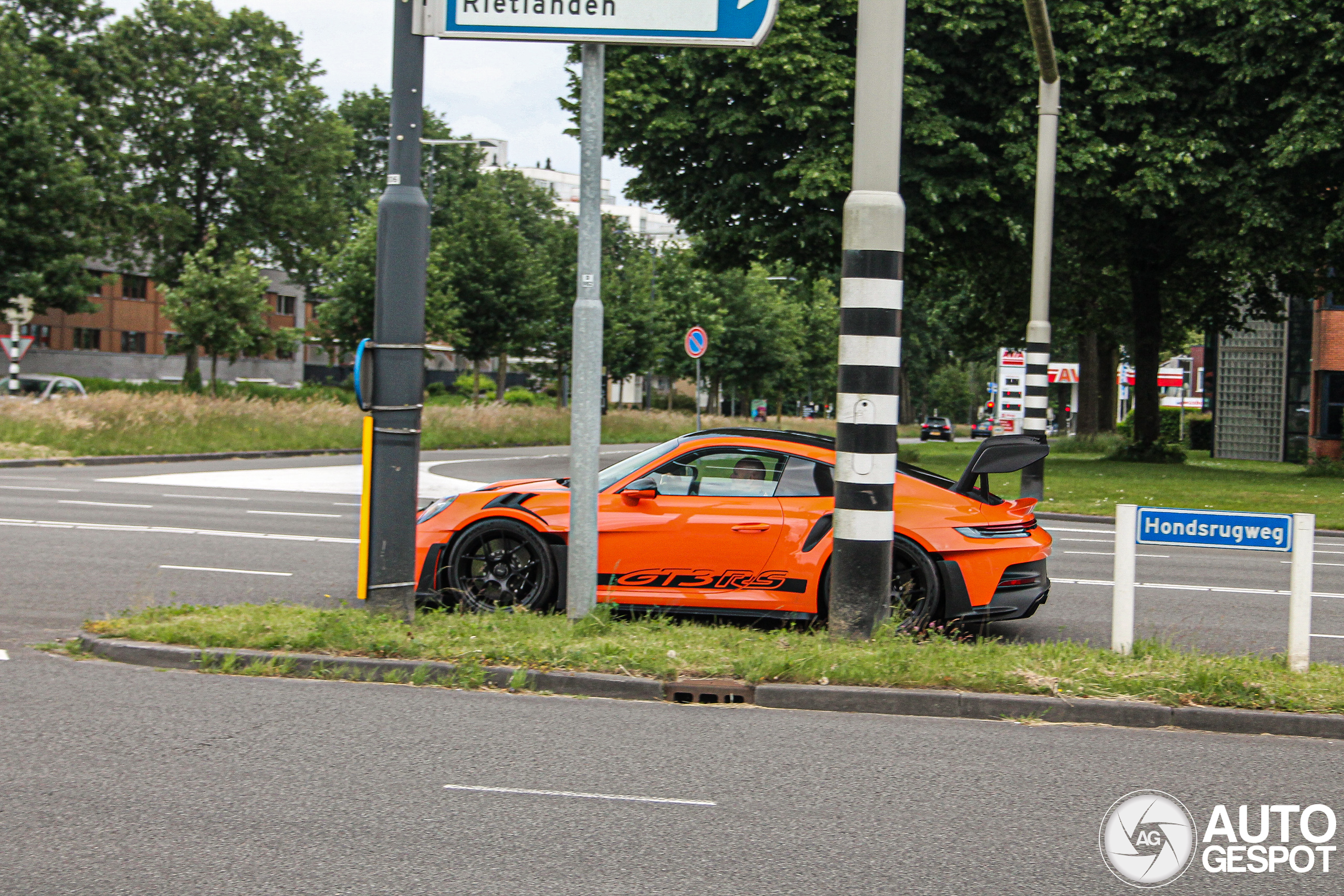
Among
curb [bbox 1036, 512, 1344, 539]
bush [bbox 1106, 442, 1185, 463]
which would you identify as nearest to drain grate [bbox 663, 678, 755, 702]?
curb [bbox 1036, 512, 1344, 539]

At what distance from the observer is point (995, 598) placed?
8211 mm

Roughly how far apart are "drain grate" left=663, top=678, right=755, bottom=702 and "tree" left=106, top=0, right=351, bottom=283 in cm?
4831

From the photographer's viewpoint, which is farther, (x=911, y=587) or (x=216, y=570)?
(x=216, y=570)

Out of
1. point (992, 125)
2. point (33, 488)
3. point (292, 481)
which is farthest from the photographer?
point (992, 125)

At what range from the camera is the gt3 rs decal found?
8219 mm

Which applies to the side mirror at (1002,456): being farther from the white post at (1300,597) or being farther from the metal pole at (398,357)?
the metal pole at (398,357)

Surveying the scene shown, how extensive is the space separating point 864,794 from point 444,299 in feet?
117

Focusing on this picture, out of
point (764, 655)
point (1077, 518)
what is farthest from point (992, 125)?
point (764, 655)

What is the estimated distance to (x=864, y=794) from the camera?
16.7 ft

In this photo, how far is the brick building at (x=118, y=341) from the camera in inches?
2559

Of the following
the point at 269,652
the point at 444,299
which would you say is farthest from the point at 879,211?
the point at 444,299

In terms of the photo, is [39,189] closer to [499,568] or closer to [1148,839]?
[499,568]

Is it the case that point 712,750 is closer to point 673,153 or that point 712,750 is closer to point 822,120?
point 822,120

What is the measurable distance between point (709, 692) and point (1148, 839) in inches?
102
